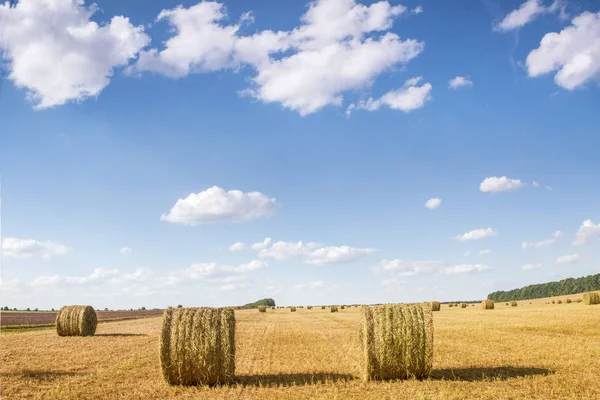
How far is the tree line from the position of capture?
12700 centimetres

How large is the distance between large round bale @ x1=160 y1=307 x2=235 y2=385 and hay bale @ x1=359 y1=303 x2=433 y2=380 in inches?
140

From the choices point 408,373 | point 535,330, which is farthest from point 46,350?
point 535,330

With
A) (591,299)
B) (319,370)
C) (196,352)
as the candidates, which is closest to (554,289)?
(591,299)

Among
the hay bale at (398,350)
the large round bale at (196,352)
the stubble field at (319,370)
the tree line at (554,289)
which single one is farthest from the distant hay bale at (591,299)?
the tree line at (554,289)

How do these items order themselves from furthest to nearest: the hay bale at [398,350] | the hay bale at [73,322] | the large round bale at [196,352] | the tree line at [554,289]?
the tree line at [554,289] < the hay bale at [73,322] < the hay bale at [398,350] < the large round bale at [196,352]

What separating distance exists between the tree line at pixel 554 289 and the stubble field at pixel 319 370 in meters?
118

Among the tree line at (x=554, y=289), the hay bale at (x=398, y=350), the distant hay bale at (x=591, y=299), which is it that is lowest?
the tree line at (x=554, y=289)

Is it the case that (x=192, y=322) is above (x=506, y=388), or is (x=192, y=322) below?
above

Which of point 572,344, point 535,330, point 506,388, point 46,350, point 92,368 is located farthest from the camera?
point 535,330

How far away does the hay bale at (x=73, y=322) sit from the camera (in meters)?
27.8

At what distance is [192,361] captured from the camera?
1330 cm

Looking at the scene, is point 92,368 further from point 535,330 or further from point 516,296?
point 516,296

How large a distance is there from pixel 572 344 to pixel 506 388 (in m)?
9.09

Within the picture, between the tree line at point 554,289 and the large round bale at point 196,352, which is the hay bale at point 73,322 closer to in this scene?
the large round bale at point 196,352
